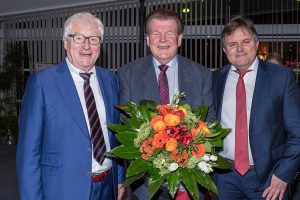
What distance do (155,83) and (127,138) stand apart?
2.10 ft

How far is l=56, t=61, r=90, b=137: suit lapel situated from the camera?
Result: 2422 millimetres

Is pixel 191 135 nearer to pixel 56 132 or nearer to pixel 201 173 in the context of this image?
pixel 201 173

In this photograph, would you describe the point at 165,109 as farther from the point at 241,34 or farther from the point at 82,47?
the point at 241,34

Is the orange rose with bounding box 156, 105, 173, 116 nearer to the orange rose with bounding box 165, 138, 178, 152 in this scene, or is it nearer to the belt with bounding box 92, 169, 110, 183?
the orange rose with bounding box 165, 138, 178, 152

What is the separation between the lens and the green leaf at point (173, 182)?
79.1 inches

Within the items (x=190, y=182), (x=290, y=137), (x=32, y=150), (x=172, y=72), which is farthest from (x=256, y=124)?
(x=32, y=150)

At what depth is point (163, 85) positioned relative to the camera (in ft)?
8.78

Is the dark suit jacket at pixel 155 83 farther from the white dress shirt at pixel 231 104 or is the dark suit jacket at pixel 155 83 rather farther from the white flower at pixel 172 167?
the white flower at pixel 172 167

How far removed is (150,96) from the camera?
2658 millimetres

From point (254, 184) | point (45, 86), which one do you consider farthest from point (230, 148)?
point (45, 86)

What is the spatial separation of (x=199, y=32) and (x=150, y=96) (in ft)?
20.7

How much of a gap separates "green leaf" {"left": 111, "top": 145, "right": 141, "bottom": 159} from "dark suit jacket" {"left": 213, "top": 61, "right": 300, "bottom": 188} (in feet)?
3.18

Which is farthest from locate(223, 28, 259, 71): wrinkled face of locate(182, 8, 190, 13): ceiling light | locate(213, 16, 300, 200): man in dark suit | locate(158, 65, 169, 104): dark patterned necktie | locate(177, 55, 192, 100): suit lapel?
locate(182, 8, 190, 13): ceiling light

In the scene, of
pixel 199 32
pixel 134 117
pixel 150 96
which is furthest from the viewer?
pixel 199 32
